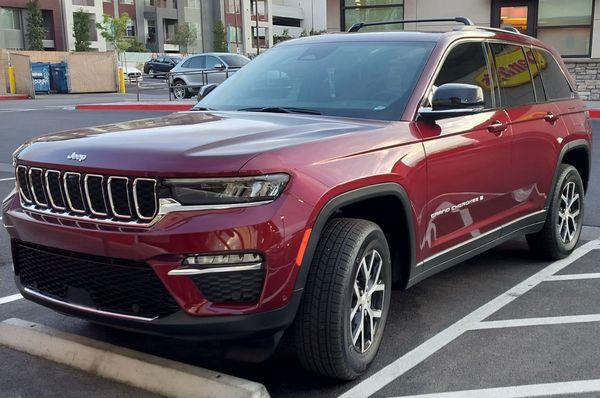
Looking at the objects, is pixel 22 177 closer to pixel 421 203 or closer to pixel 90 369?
pixel 90 369

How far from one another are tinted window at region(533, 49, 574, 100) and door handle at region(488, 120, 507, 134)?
112 cm

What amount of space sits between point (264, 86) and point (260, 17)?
305 feet

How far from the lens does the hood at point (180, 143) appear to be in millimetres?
2971

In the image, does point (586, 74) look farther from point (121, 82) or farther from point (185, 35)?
point (185, 35)

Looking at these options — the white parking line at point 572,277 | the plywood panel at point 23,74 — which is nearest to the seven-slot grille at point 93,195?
the white parking line at point 572,277

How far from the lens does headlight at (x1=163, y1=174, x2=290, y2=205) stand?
2.94 meters

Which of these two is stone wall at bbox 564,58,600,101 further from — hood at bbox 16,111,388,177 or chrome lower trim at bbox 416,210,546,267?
hood at bbox 16,111,388,177

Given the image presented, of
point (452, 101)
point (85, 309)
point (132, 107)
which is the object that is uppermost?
point (452, 101)

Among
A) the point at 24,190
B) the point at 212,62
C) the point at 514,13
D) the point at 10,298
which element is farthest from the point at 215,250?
the point at 212,62

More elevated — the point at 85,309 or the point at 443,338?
the point at 85,309

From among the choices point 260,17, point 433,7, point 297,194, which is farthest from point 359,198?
point 260,17

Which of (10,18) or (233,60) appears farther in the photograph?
(10,18)

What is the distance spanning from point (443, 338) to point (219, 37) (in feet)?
252

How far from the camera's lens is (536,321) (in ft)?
14.4
